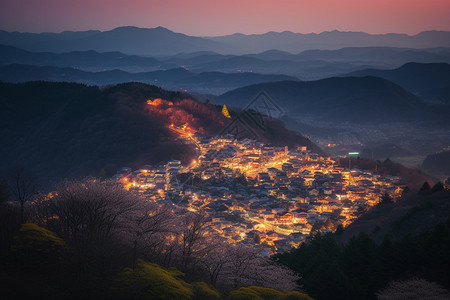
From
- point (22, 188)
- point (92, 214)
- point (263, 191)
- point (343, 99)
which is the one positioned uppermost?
point (343, 99)

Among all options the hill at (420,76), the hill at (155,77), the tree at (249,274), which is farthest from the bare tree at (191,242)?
the hill at (420,76)

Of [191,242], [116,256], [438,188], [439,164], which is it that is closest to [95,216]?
[116,256]

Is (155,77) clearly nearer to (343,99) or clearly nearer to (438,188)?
(343,99)

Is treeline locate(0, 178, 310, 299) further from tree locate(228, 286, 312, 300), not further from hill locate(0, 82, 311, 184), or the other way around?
hill locate(0, 82, 311, 184)

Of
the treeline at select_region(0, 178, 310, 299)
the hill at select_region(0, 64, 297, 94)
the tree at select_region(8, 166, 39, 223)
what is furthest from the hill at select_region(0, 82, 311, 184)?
the hill at select_region(0, 64, 297, 94)

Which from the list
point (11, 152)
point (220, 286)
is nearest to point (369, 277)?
point (220, 286)

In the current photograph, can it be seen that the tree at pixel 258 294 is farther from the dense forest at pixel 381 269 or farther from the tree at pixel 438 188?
the tree at pixel 438 188
